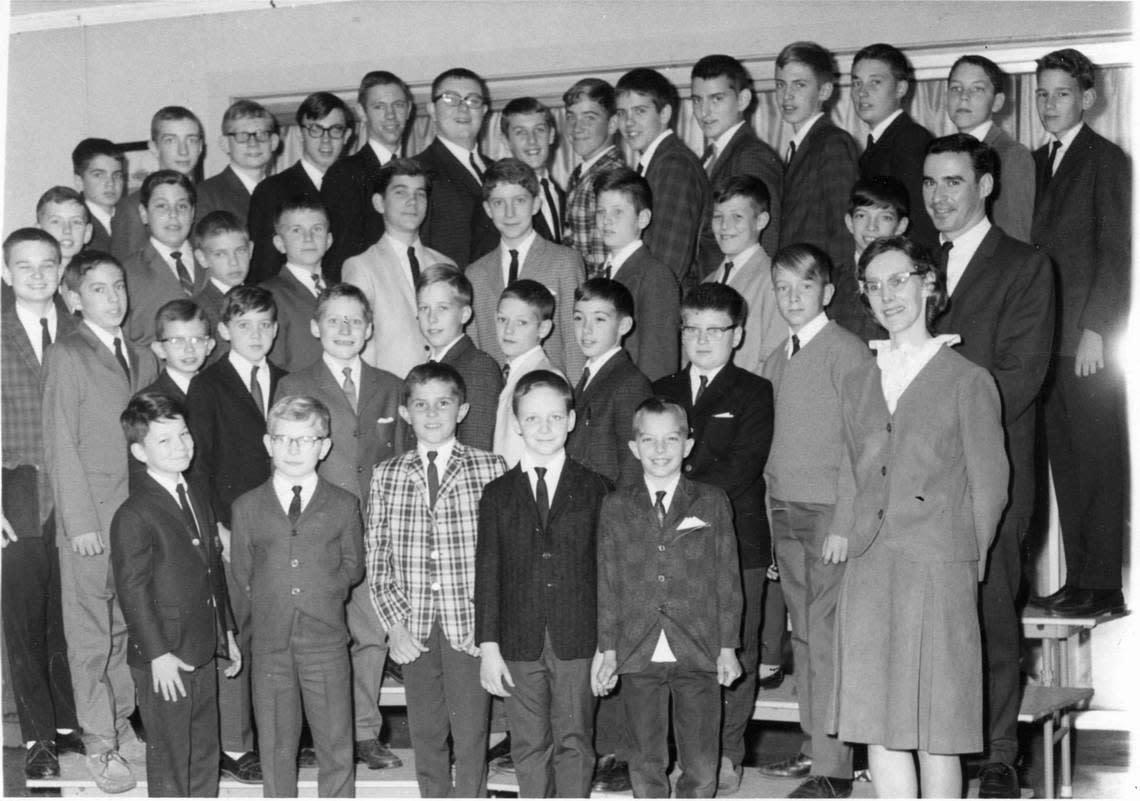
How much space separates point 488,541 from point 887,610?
113 centimetres

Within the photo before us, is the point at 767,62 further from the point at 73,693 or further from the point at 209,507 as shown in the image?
the point at 73,693

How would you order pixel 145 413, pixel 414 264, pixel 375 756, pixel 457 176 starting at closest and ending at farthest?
pixel 145 413 < pixel 375 756 < pixel 414 264 < pixel 457 176

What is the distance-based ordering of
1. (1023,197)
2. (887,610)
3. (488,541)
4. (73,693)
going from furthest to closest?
(1023,197), (73,693), (488,541), (887,610)

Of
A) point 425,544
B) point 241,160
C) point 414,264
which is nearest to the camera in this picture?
point 425,544

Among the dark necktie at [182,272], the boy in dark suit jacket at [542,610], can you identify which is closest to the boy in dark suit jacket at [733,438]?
the boy in dark suit jacket at [542,610]

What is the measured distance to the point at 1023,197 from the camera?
14.6 feet

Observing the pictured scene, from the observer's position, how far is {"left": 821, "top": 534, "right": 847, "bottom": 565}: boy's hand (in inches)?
139

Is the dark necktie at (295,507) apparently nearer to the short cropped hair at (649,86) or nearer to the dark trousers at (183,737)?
the dark trousers at (183,737)

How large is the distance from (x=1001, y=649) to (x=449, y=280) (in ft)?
6.90

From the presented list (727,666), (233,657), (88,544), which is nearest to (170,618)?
(233,657)

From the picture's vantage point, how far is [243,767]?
397 centimetres

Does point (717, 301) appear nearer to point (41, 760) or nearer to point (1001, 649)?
point (1001, 649)

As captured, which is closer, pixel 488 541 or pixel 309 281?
pixel 488 541

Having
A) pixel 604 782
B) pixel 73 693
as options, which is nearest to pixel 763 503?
pixel 604 782
